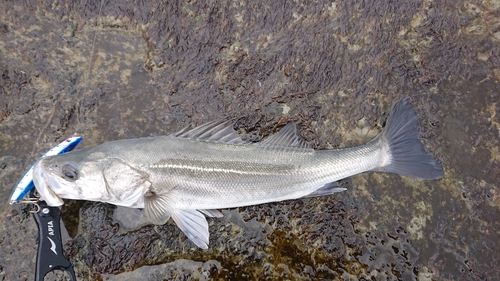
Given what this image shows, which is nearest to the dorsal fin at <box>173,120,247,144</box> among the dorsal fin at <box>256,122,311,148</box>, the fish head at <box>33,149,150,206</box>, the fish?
the fish

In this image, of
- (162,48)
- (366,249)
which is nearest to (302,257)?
A: (366,249)

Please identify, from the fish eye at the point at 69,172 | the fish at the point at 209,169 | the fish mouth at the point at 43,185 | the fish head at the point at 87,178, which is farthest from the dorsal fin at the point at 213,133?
the fish mouth at the point at 43,185

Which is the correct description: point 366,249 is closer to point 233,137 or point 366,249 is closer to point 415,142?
point 415,142

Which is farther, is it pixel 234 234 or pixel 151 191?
pixel 234 234

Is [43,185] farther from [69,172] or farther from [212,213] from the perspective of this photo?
[212,213]

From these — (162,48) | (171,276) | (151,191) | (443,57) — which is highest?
(162,48)

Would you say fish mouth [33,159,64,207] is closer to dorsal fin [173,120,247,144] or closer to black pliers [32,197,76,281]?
black pliers [32,197,76,281]

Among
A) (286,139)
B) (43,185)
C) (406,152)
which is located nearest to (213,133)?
(286,139)
